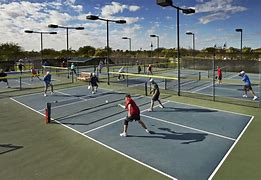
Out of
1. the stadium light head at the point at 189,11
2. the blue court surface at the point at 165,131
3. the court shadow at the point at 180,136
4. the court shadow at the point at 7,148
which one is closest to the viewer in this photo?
the blue court surface at the point at 165,131

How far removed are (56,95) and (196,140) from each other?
12569 mm

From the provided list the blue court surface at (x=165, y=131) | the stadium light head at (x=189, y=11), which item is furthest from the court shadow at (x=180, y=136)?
the stadium light head at (x=189, y=11)

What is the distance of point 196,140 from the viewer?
30.1 ft

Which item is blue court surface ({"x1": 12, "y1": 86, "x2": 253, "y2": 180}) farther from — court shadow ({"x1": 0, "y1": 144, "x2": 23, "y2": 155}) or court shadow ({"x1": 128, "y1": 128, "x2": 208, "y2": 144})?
court shadow ({"x1": 0, "y1": 144, "x2": 23, "y2": 155})

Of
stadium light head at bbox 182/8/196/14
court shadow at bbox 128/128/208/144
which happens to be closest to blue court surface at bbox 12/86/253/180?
court shadow at bbox 128/128/208/144

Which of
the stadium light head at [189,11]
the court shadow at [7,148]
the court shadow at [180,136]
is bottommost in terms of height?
the court shadow at [7,148]

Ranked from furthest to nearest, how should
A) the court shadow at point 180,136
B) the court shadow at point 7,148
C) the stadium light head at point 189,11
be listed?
the stadium light head at point 189,11, the court shadow at point 180,136, the court shadow at point 7,148

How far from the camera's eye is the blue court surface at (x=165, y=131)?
24.2 feet

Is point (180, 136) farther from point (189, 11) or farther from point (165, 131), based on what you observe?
point (189, 11)

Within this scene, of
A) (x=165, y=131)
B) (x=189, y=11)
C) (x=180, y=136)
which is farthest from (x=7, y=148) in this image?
(x=189, y=11)

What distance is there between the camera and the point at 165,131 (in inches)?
402

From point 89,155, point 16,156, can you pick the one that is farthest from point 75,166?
point 16,156

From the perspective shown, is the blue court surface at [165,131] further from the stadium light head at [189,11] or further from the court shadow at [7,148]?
the stadium light head at [189,11]

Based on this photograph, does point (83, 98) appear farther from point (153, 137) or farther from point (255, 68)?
point (255, 68)
